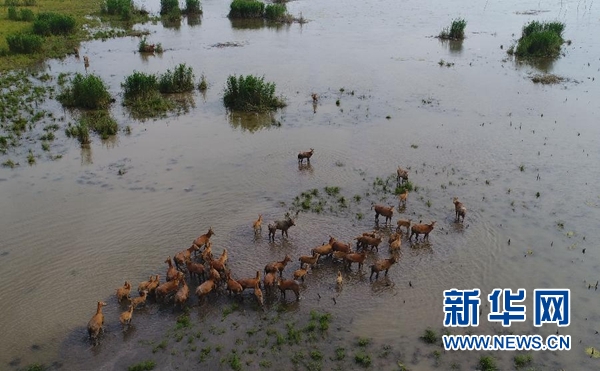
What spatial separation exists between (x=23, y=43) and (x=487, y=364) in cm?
3460

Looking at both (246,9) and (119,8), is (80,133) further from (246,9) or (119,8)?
A: (119,8)

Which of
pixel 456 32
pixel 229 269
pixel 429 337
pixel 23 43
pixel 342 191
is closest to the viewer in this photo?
pixel 429 337

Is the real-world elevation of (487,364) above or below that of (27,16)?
below

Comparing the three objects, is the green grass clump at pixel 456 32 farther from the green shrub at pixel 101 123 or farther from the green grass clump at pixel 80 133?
the green grass clump at pixel 80 133

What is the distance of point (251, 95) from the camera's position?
24.8 metres

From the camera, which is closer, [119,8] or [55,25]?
[55,25]

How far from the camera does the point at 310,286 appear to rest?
41.4 ft

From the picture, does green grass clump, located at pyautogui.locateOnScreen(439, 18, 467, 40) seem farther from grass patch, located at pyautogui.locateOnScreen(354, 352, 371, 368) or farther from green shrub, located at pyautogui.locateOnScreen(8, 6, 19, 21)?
green shrub, located at pyautogui.locateOnScreen(8, 6, 19, 21)

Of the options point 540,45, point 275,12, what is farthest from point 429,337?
point 275,12

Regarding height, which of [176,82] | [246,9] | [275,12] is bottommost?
[176,82]

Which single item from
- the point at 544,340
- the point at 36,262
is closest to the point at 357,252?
the point at 544,340

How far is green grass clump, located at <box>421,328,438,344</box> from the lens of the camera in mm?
10836

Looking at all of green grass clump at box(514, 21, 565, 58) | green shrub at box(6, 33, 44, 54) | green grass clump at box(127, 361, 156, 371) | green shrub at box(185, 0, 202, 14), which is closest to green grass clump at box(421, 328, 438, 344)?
green grass clump at box(127, 361, 156, 371)

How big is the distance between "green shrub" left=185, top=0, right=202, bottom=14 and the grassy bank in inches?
223
